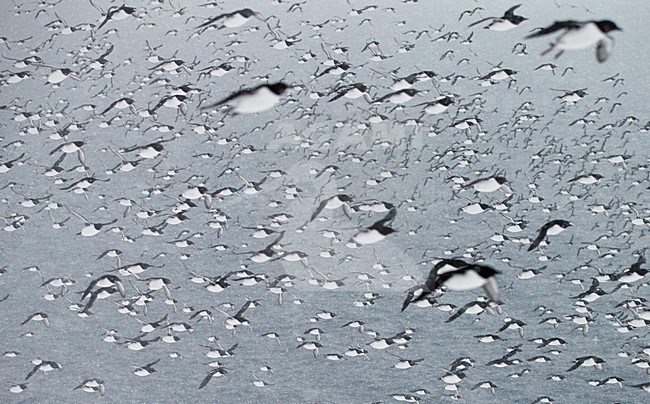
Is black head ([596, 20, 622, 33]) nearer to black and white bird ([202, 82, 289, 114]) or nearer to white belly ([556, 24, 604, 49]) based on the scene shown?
white belly ([556, 24, 604, 49])

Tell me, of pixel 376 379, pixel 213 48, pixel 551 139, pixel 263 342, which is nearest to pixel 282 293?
pixel 263 342

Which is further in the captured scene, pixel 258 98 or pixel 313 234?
pixel 313 234

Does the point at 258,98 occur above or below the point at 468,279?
above

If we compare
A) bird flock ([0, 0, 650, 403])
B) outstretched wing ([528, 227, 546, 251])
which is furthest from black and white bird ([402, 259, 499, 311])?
outstretched wing ([528, 227, 546, 251])

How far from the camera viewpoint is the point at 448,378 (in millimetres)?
3297

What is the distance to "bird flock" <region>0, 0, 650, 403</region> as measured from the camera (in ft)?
10.8

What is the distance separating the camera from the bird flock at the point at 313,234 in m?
3.30

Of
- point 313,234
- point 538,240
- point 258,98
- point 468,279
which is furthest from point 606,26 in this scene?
point 313,234

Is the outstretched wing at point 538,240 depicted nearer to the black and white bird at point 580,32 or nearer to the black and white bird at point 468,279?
the black and white bird at point 468,279

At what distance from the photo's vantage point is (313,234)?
5.49 m

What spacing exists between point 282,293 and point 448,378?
1185 mm

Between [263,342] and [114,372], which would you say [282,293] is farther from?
[114,372]

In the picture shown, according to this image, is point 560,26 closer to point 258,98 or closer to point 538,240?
point 258,98

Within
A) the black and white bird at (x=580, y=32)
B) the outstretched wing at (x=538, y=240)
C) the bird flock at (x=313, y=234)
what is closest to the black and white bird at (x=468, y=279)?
the bird flock at (x=313, y=234)
